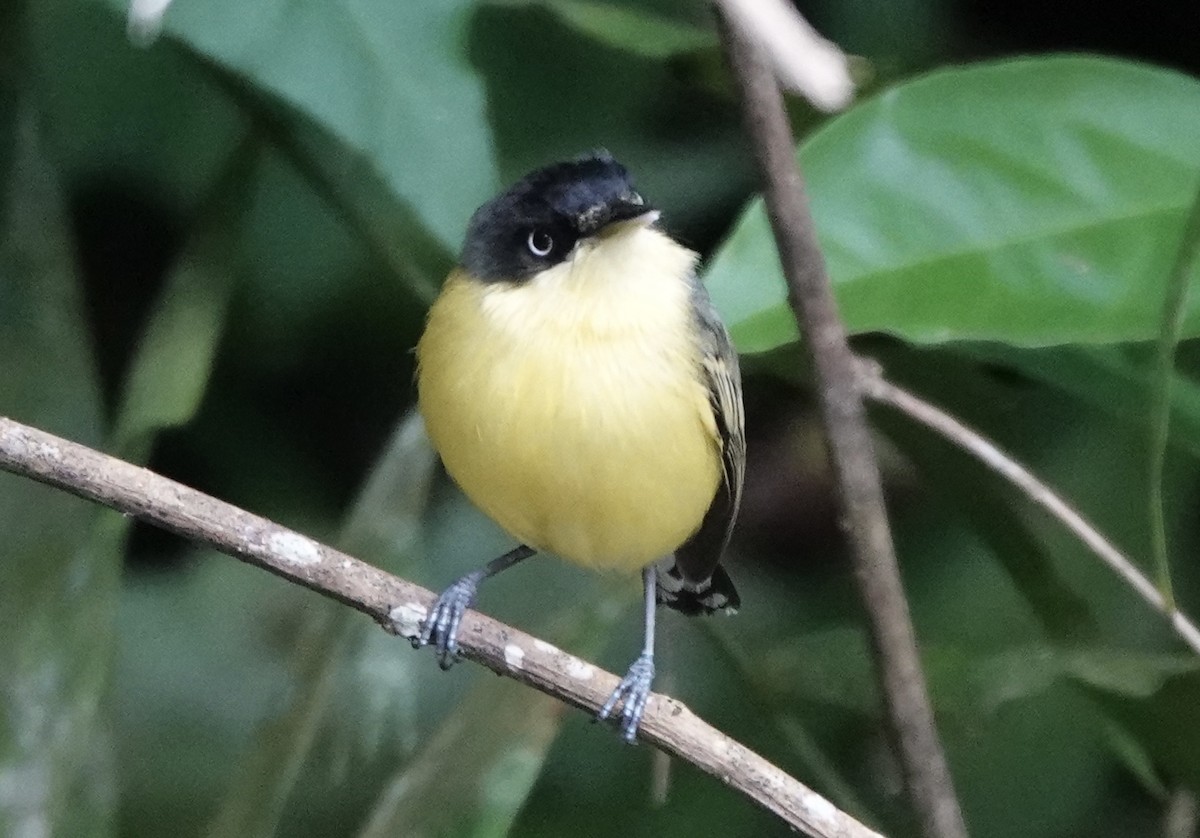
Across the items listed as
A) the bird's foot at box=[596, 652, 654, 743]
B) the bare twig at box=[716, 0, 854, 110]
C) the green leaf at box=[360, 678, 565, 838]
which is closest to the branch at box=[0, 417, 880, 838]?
the bird's foot at box=[596, 652, 654, 743]

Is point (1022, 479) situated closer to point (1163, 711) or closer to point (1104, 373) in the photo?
point (1104, 373)

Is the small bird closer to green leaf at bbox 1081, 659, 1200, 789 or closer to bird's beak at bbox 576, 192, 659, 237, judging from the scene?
bird's beak at bbox 576, 192, 659, 237

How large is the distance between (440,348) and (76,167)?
75cm

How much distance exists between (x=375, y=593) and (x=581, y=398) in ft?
0.94

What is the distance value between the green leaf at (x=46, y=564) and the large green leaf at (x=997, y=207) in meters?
0.72

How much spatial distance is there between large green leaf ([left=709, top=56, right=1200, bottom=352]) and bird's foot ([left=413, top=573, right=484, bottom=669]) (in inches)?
15.1

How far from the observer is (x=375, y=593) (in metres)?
0.97

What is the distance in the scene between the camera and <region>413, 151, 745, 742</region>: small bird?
1.18 m

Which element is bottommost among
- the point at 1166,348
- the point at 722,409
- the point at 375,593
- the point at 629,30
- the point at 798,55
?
the point at 798,55

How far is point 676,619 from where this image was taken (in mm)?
1846

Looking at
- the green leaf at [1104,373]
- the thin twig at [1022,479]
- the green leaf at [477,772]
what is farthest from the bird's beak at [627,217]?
the green leaf at [477,772]

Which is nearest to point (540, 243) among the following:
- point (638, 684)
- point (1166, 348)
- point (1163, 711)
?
point (638, 684)

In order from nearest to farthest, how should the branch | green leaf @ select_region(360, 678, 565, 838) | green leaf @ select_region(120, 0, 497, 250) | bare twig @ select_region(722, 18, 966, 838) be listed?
the branch, bare twig @ select_region(722, 18, 966, 838), green leaf @ select_region(120, 0, 497, 250), green leaf @ select_region(360, 678, 565, 838)

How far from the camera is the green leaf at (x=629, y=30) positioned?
4.86 feet
